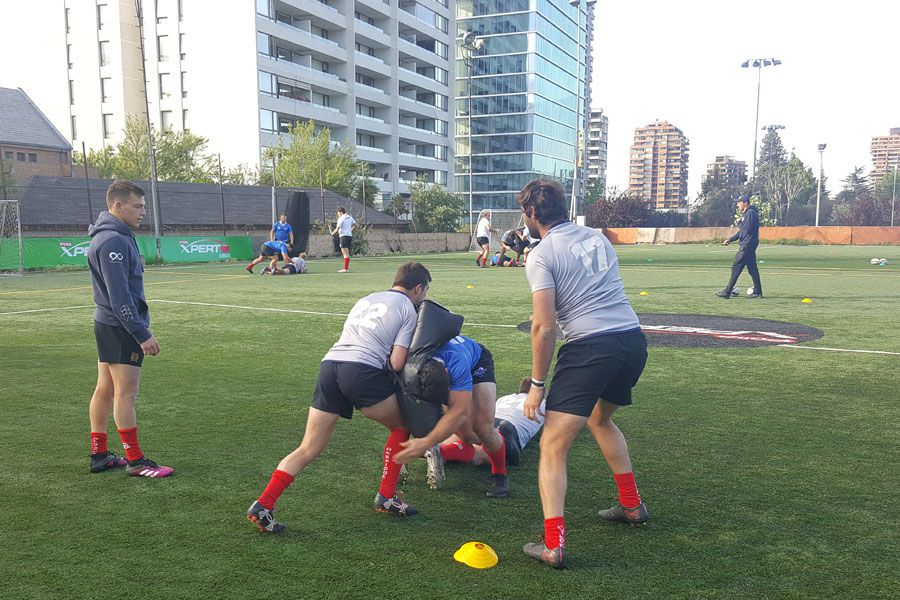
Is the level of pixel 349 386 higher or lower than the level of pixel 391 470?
higher

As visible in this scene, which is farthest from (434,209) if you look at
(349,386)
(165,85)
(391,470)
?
(349,386)

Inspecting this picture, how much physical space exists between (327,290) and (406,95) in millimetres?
64427

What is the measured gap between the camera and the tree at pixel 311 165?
47156mm

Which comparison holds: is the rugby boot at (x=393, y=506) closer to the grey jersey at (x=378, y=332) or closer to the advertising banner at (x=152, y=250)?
the grey jersey at (x=378, y=332)

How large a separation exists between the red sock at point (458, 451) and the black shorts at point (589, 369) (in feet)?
4.52

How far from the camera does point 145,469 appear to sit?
446 centimetres

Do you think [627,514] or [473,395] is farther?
[473,395]

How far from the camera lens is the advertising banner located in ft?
75.0

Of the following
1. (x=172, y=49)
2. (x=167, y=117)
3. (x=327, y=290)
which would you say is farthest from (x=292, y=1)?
(x=327, y=290)

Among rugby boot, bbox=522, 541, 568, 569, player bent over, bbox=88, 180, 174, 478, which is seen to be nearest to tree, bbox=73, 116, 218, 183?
player bent over, bbox=88, 180, 174, 478

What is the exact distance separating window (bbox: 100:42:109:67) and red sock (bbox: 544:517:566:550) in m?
68.3

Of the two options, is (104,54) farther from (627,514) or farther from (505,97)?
(627,514)

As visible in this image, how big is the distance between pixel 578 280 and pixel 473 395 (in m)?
1.09

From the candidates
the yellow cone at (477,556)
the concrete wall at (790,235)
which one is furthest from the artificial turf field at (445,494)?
the concrete wall at (790,235)
